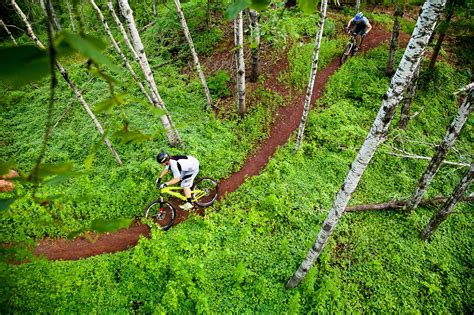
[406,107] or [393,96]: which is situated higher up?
[393,96]

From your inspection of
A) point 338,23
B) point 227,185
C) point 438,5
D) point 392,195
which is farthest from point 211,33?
point 438,5

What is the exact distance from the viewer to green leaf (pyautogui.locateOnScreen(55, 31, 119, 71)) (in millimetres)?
531

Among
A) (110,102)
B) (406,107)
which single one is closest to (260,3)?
(110,102)

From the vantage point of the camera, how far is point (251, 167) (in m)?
10.3

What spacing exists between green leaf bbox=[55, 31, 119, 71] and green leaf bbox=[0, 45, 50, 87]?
0.04 meters

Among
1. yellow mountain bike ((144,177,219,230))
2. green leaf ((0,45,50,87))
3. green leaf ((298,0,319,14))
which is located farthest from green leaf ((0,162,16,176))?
yellow mountain bike ((144,177,219,230))

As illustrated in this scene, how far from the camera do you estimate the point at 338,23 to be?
54.7 feet

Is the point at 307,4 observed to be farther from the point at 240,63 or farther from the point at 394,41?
the point at 394,41

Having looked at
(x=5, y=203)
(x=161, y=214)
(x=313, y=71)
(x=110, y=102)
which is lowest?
(x=161, y=214)

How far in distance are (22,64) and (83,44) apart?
0.12 m

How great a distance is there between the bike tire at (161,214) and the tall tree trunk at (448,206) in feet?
23.3

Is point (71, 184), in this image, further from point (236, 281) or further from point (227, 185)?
point (236, 281)

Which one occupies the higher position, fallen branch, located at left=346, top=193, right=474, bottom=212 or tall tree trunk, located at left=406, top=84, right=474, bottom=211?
tall tree trunk, located at left=406, top=84, right=474, bottom=211

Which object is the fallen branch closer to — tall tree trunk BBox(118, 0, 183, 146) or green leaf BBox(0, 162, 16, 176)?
tall tree trunk BBox(118, 0, 183, 146)
